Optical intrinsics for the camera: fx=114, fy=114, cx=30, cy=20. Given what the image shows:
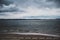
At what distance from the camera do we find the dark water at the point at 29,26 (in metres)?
1.88

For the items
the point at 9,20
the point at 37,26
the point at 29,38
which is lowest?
the point at 29,38

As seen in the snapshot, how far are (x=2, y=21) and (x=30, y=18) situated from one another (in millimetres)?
468

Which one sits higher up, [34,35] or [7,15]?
[7,15]

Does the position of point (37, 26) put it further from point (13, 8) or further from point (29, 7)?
point (13, 8)

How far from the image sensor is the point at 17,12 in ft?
6.25

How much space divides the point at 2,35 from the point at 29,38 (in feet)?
1.47

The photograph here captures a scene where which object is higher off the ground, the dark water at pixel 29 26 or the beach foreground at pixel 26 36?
the dark water at pixel 29 26

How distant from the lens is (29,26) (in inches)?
74.8

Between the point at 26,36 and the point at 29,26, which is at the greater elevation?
the point at 29,26

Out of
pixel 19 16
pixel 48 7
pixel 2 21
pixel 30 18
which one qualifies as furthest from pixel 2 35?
pixel 48 7

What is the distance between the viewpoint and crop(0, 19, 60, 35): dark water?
6.17ft

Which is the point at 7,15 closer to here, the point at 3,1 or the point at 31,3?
the point at 3,1

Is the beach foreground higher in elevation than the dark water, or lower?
lower

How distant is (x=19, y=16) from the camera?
1.91 meters
